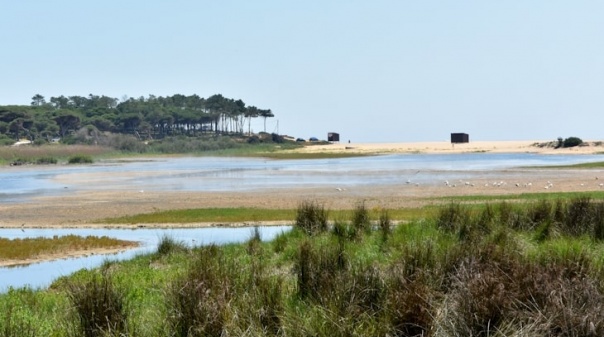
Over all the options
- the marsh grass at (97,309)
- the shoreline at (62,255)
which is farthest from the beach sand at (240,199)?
the marsh grass at (97,309)

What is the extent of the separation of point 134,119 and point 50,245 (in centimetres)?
12583

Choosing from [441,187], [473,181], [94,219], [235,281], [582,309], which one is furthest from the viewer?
[473,181]

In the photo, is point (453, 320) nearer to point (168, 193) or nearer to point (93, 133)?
point (168, 193)

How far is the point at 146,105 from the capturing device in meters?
159

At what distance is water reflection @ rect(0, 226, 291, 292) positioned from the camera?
626 inches

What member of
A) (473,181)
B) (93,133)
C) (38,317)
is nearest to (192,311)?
(38,317)

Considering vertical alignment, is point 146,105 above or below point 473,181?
above

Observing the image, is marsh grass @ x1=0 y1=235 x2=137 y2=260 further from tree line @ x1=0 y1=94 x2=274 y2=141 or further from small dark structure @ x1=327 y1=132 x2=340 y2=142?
small dark structure @ x1=327 y1=132 x2=340 y2=142

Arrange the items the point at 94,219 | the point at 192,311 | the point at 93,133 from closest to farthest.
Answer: the point at 192,311
the point at 94,219
the point at 93,133

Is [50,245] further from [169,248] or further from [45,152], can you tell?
[45,152]

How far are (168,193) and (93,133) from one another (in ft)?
290

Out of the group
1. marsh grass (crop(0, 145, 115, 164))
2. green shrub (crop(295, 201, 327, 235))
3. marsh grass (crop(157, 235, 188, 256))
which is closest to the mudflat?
green shrub (crop(295, 201, 327, 235))

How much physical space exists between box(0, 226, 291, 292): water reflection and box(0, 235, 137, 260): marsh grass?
32.5 inches

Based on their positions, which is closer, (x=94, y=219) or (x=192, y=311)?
(x=192, y=311)
